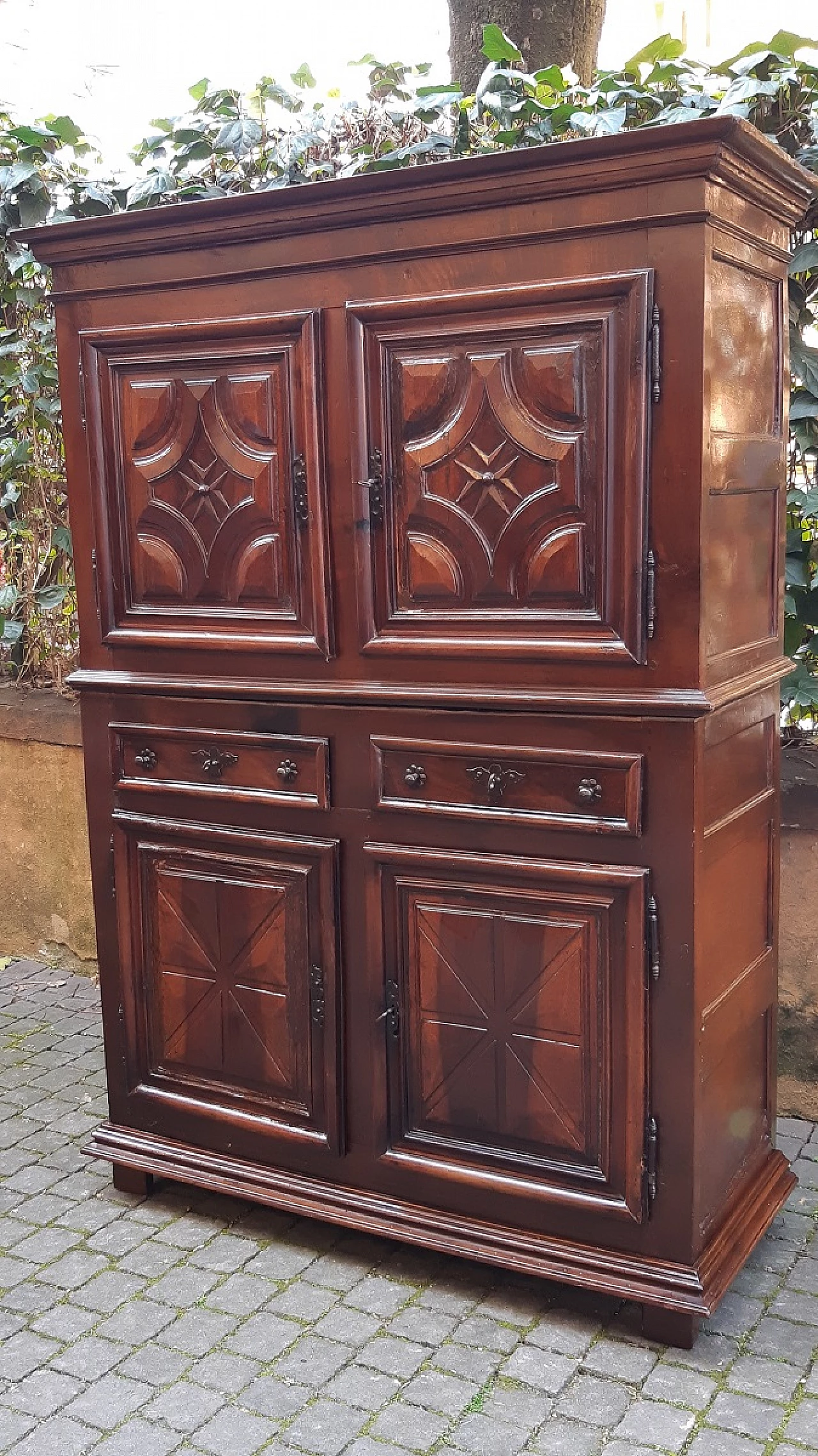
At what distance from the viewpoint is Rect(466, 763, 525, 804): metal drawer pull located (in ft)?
8.52

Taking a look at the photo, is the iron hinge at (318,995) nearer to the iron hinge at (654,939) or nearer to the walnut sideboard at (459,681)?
the walnut sideboard at (459,681)

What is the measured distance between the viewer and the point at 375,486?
265 cm

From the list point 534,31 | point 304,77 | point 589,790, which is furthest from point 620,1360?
point 534,31

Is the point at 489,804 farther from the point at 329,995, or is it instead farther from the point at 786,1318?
the point at 786,1318

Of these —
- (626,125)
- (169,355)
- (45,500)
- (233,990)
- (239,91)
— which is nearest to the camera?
(169,355)

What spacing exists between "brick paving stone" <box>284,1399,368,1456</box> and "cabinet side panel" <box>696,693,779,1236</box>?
799mm

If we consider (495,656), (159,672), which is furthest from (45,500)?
(495,656)

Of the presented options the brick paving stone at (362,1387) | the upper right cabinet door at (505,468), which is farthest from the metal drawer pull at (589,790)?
the brick paving stone at (362,1387)

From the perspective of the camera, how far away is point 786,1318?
8.80 ft

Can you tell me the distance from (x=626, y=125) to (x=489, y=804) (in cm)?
194

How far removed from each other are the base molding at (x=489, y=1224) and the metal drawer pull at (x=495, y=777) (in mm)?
969

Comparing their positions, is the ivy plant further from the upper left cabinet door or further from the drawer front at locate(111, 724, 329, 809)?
the drawer front at locate(111, 724, 329, 809)

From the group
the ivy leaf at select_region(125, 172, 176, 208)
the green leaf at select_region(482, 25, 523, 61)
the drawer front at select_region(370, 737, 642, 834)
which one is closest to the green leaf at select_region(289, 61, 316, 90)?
the ivy leaf at select_region(125, 172, 176, 208)

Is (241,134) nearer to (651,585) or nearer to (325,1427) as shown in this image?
(651,585)
